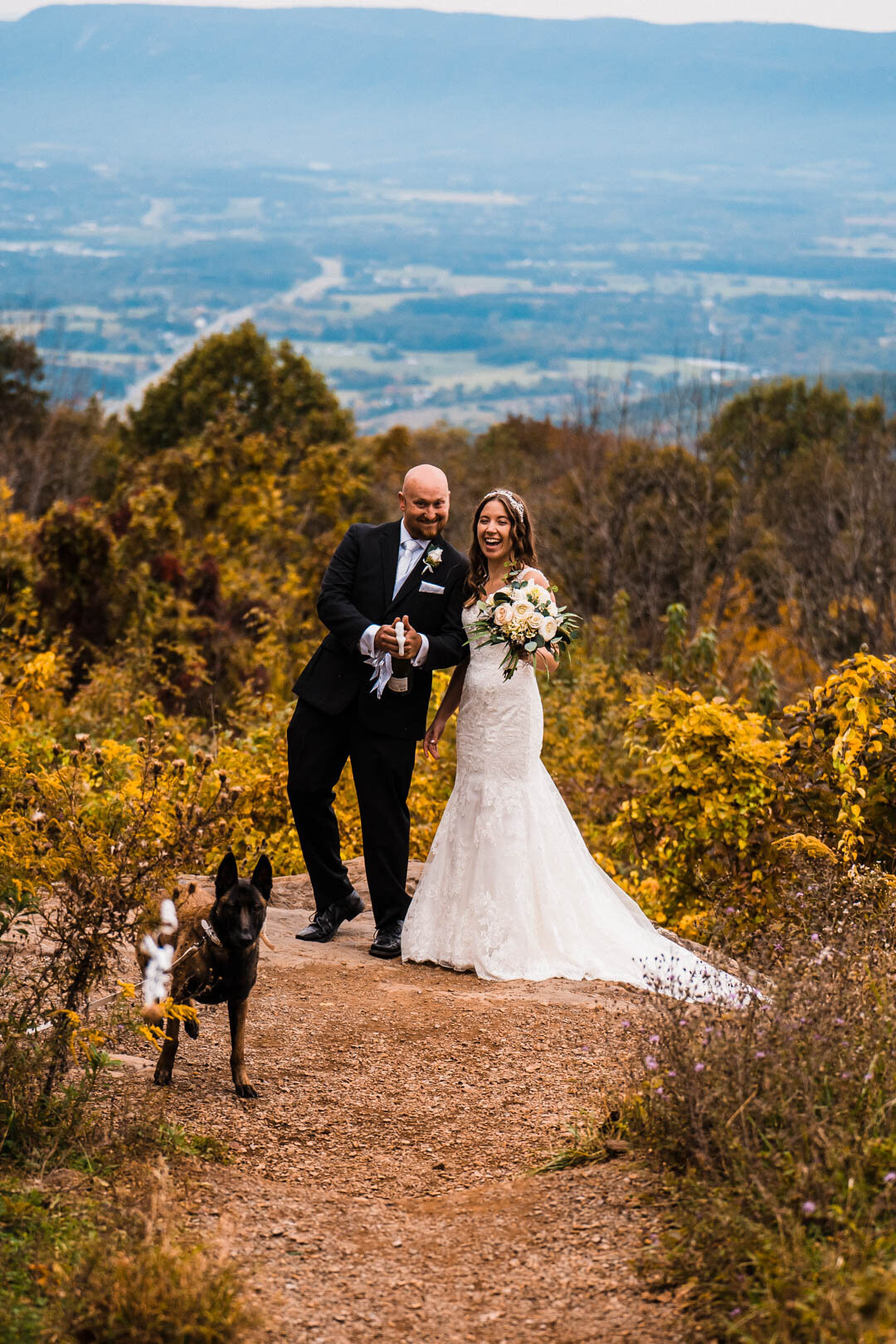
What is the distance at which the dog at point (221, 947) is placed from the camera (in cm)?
402

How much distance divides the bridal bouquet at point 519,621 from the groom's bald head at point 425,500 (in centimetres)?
44

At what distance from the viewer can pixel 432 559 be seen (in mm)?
5777

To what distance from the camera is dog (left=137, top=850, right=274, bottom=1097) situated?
4020 millimetres

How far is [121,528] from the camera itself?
52.5ft

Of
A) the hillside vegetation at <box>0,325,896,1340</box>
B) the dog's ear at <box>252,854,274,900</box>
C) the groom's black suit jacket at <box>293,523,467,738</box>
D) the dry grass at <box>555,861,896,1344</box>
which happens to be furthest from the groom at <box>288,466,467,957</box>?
the dry grass at <box>555,861,896,1344</box>

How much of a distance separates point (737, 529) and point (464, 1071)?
713 inches

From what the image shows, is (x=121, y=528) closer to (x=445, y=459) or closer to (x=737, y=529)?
(x=737, y=529)

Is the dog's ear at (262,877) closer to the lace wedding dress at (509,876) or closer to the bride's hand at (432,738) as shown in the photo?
the bride's hand at (432,738)

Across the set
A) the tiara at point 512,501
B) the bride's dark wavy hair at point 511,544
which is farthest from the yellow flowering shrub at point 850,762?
the tiara at point 512,501

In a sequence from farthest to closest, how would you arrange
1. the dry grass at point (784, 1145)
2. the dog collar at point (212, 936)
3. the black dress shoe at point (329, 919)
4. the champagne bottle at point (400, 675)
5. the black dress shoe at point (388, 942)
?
the black dress shoe at point (329, 919)
the black dress shoe at point (388, 942)
the champagne bottle at point (400, 675)
the dog collar at point (212, 936)
the dry grass at point (784, 1145)

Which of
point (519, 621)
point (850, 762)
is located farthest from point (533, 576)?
point (850, 762)

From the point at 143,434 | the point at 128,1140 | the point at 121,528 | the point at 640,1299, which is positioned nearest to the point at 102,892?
the point at 128,1140

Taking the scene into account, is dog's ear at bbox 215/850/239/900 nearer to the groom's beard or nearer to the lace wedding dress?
the lace wedding dress

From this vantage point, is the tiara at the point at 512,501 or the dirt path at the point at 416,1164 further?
the tiara at the point at 512,501
